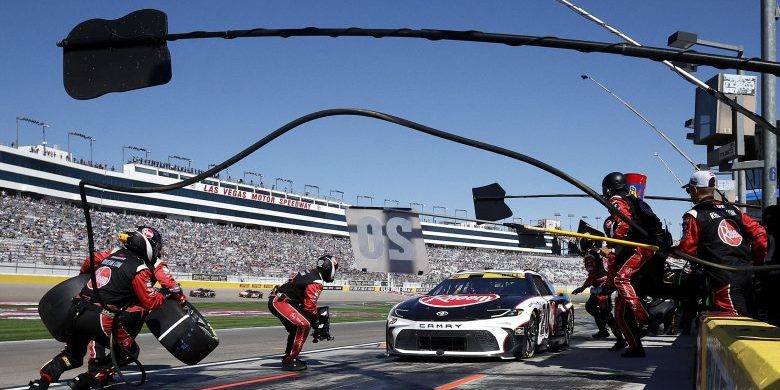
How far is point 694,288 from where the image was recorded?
269 inches

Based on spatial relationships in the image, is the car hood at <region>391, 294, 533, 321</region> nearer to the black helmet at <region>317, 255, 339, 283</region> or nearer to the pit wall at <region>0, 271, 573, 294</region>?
the black helmet at <region>317, 255, 339, 283</region>

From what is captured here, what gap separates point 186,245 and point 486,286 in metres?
59.9

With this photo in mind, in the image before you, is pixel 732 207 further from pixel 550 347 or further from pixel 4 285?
pixel 4 285

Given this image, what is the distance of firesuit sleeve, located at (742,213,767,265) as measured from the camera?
6.20m

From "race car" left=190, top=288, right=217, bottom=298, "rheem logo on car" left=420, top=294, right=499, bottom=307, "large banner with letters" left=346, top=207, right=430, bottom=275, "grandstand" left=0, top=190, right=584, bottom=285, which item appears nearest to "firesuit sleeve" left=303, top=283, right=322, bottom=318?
"rheem logo on car" left=420, top=294, right=499, bottom=307

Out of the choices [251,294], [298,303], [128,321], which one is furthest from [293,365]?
[251,294]

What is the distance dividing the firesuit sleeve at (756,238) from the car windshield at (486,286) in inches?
151

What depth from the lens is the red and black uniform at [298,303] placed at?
866 cm

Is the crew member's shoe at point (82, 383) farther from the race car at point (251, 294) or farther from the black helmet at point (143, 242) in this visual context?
the race car at point (251, 294)

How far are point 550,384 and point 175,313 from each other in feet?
11.4

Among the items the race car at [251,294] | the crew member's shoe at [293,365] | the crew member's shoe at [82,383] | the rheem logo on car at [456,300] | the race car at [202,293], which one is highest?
the rheem logo on car at [456,300]

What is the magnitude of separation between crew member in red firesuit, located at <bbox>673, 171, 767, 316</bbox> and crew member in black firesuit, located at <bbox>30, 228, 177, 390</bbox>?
470cm

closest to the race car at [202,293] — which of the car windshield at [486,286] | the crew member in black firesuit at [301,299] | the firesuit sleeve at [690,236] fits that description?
the car windshield at [486,286]

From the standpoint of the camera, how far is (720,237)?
6160mm
